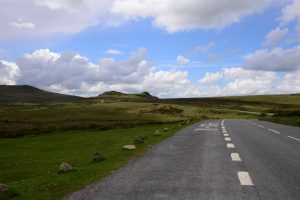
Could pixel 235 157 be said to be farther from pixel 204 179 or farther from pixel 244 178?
pixel 204 179

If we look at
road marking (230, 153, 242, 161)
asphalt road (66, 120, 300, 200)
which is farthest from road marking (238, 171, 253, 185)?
road marking (230, 153, 242, 161)

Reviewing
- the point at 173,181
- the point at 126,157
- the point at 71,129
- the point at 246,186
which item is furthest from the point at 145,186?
the point at 71,129

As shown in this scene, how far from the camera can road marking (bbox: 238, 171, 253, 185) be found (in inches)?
376

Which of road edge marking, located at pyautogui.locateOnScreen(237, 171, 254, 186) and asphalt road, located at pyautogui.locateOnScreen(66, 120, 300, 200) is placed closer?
asphalt road, located at pyautogui.locateOnScreen(66, 120, 300, 200)

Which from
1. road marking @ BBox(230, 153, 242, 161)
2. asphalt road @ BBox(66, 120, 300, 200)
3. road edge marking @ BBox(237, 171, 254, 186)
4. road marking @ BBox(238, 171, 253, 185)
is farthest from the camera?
road marking @ BBox(230, 153, 242, 161)

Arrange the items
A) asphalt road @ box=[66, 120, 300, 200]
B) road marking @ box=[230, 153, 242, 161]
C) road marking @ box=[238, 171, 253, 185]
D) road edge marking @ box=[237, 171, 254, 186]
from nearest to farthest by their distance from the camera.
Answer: asphalt road @ box=[66, 120, 300, 200]
road edge marking @ box=[237, 171, 254, 186]
road marking @ box=[238, 171, 253, 185]
road marking @ box=[230, 153, 242, 161]

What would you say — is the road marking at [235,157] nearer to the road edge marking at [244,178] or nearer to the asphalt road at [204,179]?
the asphalt road at [204,179]

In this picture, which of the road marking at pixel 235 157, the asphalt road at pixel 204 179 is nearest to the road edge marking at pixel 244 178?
the asphalt road at pixel 204 179

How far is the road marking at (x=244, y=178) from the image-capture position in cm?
954

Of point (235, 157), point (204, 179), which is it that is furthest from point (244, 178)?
point (235, 157)

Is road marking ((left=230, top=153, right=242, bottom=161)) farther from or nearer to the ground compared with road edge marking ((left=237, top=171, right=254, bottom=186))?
nearer to the ground

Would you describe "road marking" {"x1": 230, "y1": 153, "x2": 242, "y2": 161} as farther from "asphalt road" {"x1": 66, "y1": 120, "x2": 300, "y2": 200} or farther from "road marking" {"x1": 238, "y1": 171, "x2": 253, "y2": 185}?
"road marking" {"x1": 238, "y1": 171, "x2": 253, "y2": 185}

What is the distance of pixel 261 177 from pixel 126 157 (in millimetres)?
6402

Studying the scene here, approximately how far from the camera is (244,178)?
396 inches
